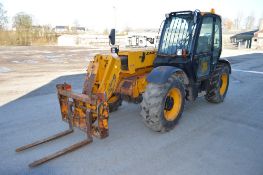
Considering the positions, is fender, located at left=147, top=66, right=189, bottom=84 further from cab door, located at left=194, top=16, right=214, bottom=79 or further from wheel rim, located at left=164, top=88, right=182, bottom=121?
cab door, located at left=194, top=16, right=214, bottom=79

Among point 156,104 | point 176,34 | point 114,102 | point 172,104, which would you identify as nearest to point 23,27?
point 114,102

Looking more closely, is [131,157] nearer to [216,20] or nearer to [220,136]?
[220,136]

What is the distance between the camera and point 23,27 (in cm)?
3919

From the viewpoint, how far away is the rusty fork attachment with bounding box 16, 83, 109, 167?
4.03 meters

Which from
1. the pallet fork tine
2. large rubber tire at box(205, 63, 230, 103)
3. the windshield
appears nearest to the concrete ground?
the pallet fork tine

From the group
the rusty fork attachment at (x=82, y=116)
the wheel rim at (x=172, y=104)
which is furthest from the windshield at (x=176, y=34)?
the rusty fork attachment at (x=82, y=116)

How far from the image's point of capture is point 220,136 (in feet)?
15.8

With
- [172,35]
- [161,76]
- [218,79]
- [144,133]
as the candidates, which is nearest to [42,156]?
[144,133]

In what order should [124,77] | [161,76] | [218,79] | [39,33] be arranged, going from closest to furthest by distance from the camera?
[161,76], [124,77], [218,79], [39,33]

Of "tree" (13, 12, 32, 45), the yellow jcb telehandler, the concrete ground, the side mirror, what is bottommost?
the concrete ground

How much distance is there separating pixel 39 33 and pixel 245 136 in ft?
132

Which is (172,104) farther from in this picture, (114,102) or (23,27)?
(23,27)

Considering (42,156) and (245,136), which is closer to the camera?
(42,156)

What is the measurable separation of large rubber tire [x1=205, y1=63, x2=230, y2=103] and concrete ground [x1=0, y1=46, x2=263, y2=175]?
0.71 feet
